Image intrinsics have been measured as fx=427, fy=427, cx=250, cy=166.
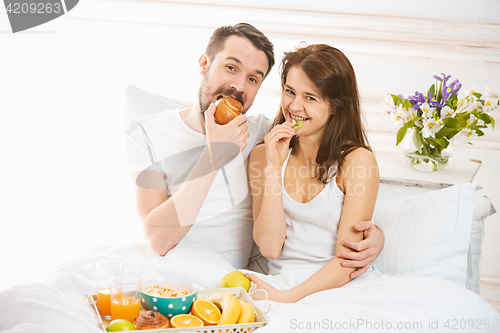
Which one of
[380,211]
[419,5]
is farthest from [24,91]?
[419,5]

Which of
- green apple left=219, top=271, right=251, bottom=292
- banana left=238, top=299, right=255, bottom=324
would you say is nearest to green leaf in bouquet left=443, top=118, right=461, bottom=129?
green apple left=219, top=271, right=251, bottom=292

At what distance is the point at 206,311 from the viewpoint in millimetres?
979

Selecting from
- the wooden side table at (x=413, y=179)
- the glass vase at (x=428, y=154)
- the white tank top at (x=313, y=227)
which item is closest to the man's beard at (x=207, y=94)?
the white tank top at (x=313, y=227)

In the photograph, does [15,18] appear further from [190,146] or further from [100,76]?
[190,146]

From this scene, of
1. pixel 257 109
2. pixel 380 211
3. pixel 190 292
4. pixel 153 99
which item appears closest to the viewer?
pixel 190 292

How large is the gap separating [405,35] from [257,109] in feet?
2.84

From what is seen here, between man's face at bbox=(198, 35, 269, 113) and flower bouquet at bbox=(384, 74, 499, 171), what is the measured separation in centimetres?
70

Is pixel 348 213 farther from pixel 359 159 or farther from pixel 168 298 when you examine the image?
pixel 168 298

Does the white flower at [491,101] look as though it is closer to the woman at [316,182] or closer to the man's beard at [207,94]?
the woman at [316,182]

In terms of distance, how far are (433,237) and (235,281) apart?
72 centimetres

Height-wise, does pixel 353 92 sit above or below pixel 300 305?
above

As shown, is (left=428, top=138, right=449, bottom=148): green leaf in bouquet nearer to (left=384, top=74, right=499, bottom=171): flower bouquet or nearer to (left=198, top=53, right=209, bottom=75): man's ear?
(left=384, top=74, right=499, bottom=171): flower bouquet

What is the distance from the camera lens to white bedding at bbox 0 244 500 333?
0.94 meters

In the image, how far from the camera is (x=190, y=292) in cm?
106
